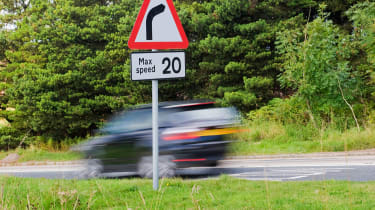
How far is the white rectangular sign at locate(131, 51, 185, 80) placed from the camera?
18.8 ft

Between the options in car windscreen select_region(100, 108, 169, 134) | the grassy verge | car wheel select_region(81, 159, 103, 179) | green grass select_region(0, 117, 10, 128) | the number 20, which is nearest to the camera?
the number 20

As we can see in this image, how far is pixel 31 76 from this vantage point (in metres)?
29.5

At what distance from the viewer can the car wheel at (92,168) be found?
934cm

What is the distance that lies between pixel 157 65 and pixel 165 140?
2709mm

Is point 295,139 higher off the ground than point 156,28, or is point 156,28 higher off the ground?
point 156,28

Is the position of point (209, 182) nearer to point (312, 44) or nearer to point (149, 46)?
point (149, 46)

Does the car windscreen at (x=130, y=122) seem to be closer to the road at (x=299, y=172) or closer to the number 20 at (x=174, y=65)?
the road at (x=299, y=172)

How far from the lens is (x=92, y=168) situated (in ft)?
31.0

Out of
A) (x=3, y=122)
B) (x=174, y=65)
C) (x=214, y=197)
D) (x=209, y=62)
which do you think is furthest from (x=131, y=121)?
(x=3, y=122)

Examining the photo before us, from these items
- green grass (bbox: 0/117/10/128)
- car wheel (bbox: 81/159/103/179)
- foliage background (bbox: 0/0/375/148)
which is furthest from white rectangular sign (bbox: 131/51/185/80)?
green grass (bbox: 0/117/10/128)

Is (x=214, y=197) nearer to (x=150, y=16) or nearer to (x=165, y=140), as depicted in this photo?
(x=150, y=16)

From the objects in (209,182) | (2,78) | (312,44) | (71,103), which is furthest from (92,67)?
(209,182)

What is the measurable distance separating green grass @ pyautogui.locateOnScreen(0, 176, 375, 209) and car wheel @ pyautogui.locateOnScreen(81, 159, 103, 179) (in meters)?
2.76

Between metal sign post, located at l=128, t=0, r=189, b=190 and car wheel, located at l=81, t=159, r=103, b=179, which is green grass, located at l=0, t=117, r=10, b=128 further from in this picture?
metal sign post, located at l=128, t=0, r=189, b=190
